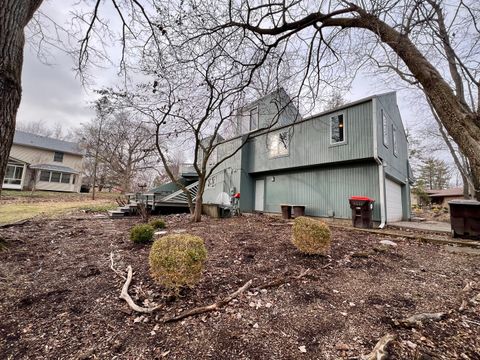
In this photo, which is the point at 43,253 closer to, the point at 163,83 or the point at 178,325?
the point at 178,325

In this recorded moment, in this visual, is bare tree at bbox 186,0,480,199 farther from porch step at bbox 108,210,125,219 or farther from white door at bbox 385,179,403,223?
porch step at bbox 108,210,125,219

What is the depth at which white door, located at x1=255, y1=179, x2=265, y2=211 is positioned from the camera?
12516 mm

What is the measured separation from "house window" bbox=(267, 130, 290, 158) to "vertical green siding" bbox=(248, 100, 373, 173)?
25cm

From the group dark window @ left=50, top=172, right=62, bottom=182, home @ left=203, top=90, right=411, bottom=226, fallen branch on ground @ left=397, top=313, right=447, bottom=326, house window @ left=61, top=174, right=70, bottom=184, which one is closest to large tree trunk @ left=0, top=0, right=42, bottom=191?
fallen branch on ground @ left=397, top=313, right=447, bottom=326

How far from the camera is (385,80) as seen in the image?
20.8ft

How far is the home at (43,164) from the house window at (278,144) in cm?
2243

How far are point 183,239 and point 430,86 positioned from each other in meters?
3.66

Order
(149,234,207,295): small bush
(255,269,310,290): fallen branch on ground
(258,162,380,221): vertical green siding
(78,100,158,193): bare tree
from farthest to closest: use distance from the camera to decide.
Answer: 1. (78,100,158,193): bare tree
2. (258,162,380,221): vertical green siding
3. (255,269,310,290): fallen branch on ground
4. (149,234,207,295): small bush

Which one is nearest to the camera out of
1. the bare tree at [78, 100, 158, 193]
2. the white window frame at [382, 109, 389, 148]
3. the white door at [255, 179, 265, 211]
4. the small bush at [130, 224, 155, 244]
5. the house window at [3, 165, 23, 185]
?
the small bush at [130, 224, 155, 244]

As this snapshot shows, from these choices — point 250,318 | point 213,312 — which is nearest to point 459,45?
point 250,318

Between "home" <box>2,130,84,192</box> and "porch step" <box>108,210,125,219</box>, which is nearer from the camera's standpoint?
"porch step" <box>108,210,125,219</box>

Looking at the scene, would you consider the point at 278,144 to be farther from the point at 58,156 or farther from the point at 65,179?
the point at 58,156

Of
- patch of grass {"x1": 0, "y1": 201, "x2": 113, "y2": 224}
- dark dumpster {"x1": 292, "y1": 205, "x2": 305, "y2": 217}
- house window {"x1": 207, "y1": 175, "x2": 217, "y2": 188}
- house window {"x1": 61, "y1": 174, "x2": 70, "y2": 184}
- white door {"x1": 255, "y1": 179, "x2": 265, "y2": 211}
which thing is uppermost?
house window {"x1": 61, "y1": 174, "x2": 70, "y2": 184}

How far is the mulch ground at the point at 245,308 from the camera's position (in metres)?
1.76
